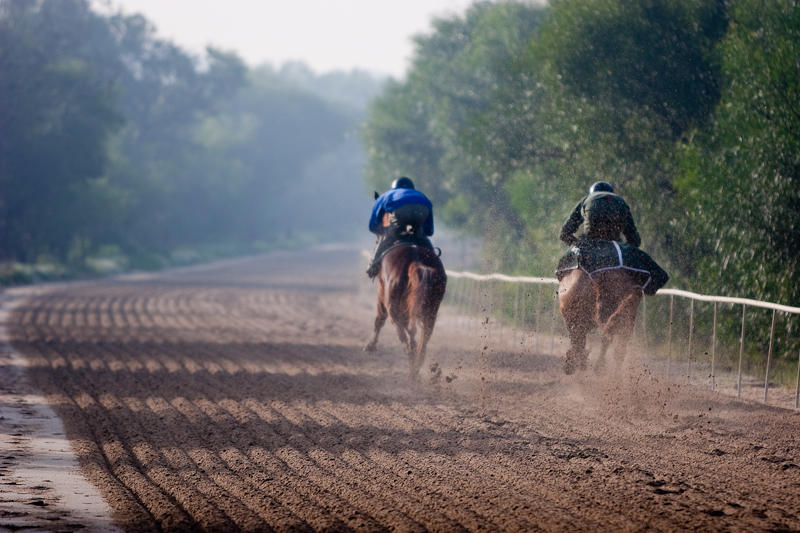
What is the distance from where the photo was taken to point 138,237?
52219 mm

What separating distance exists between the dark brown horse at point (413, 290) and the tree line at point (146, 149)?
2847cm

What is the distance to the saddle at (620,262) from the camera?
898 centimetres

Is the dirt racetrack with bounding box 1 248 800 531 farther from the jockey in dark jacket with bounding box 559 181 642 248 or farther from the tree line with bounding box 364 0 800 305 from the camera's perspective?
the tree line with bounding box 364 0 800 305

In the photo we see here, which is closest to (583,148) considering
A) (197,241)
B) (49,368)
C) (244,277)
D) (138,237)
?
(49,368)

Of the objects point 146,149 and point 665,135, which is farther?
point 146,149

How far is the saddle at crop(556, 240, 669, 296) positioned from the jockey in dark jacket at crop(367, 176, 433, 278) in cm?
209

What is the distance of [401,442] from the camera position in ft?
24.0

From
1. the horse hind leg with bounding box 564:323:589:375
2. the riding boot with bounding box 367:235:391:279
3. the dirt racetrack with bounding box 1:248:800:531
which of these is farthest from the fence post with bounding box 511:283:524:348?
the horse hind leg with bounding box 564:323:589:375

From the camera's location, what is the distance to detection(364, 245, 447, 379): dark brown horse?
33.4ft

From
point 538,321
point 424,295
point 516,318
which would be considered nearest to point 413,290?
point 424,295

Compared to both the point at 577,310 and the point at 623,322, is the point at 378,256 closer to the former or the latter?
the point at 577,310

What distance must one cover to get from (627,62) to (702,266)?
16.1 ft

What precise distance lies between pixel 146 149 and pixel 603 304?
49785mm

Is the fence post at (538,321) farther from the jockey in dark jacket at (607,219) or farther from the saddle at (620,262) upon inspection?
the saddle at (620,262)
